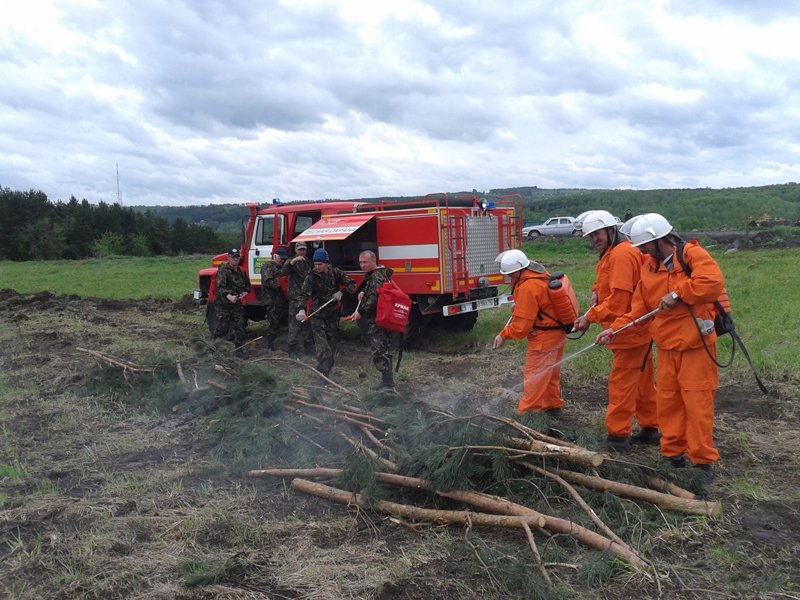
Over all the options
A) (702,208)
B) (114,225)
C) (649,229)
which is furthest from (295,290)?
(702,208)

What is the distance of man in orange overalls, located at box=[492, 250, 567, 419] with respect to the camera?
565cm

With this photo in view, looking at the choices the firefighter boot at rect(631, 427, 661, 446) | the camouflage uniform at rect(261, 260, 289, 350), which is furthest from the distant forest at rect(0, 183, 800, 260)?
the firefighter boot at rect(631, 427, 661, 446)

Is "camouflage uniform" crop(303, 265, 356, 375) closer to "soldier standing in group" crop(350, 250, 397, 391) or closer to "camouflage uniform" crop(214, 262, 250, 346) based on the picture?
"soldier standing in group" crop(350, 250, 397, 391)

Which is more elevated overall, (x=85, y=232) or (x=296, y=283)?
(x=85, y=232)

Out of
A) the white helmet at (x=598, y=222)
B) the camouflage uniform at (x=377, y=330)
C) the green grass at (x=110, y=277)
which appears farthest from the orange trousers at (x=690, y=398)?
the green grass at (x=110, y=277)

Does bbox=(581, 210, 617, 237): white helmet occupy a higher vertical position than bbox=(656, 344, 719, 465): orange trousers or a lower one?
higher

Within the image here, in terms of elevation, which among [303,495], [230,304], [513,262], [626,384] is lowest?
[303,495]

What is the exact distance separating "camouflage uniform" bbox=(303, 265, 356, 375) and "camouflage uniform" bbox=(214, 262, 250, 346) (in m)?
2.05

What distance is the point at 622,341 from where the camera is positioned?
5379 mm

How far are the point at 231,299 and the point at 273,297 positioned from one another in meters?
0.69

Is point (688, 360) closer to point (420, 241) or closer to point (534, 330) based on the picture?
point (534, 330)

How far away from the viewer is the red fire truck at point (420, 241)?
31.6 ft

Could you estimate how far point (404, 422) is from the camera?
5.29 metres

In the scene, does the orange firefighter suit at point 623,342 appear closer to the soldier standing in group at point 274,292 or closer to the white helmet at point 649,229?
the white helmet at point 649,229
